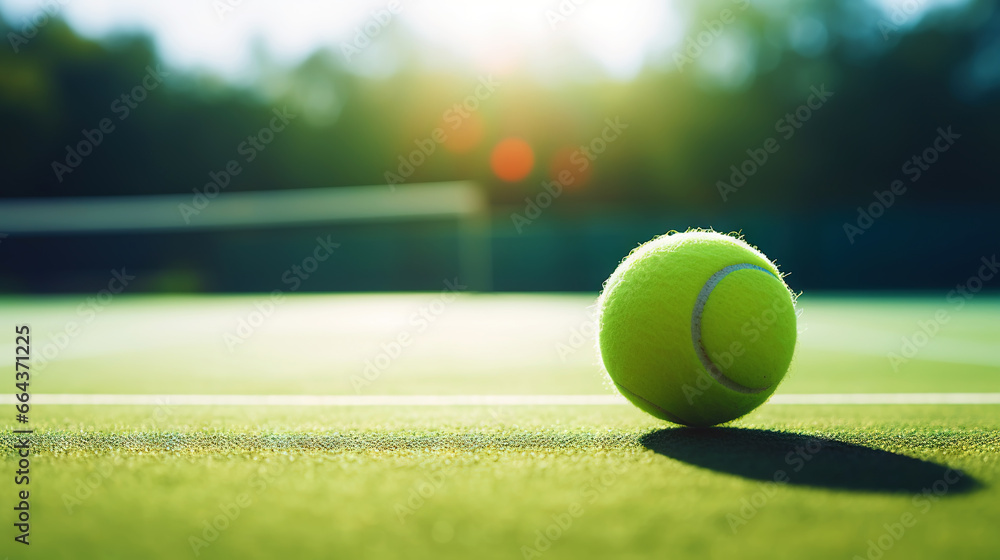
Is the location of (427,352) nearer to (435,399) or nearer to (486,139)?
(435,399)

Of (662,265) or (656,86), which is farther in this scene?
(656,86)

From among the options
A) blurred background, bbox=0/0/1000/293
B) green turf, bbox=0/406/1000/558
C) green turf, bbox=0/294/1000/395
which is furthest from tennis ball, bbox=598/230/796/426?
blurred background, bbox=0/0/1000/293

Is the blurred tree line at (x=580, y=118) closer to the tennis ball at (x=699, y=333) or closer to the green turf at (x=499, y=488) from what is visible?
the tennis ball at (x=699, y=333)

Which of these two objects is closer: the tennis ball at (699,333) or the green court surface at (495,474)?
the green court surface at (495,474)

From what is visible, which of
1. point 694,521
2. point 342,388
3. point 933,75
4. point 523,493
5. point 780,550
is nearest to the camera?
point 780,550

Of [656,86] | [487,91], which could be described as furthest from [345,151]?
[656,86]

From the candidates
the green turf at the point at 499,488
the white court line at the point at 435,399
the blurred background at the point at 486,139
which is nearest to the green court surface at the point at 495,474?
the green turf at the point at 499,488

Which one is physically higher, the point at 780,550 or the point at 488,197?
the point at 780,550

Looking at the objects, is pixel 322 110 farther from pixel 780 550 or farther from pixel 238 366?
pixel 780 550
